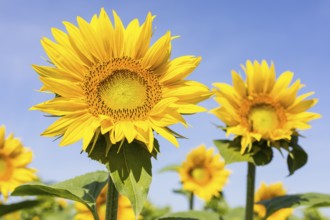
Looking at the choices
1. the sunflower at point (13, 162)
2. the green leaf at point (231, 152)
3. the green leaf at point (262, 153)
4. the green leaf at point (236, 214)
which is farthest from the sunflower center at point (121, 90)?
the sunflower at point (13, 162)

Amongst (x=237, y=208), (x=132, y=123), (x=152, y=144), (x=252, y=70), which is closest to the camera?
(x=152, y=144)

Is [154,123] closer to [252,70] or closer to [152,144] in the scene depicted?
[152,144]

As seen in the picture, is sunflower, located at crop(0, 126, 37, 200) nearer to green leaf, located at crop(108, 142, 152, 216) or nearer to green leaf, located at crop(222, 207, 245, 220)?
green leaf, located at crop(222, 207, 245, 220)

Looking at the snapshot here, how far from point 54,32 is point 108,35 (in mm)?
305

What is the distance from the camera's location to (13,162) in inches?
248

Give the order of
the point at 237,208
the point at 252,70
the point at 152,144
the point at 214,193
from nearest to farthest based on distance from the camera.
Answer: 1. the point at 152,144
2. the point at 252,70
3. the point at 237,208
4. the point at 214,193

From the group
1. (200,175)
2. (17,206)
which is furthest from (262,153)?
(200,175)

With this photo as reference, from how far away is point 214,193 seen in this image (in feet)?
25.2

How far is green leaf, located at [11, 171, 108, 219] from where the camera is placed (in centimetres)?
279

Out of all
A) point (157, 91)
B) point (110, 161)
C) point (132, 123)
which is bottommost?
point (110, 161)

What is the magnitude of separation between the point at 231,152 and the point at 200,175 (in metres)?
3.70

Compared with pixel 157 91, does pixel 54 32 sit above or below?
above

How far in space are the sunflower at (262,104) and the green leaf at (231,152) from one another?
0.36 ft

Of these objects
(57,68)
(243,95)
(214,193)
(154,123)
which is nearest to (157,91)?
(154,123)
